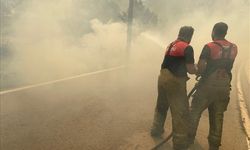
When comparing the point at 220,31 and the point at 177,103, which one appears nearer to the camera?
the point at 220,31

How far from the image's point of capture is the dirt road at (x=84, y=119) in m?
6.18

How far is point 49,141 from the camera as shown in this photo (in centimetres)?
611

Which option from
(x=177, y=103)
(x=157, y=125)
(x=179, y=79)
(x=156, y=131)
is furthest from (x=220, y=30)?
(x=156, y=131)

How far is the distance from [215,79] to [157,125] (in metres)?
1.45

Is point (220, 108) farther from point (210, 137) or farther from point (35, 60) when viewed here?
point (35, 60)

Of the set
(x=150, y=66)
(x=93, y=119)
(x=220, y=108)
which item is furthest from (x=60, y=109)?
(x=150, y=66)

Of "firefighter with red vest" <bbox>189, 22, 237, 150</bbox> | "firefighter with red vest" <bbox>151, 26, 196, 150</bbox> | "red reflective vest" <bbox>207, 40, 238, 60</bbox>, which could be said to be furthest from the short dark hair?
"firefighter with red vest" <bbox>151, 26, 196, 150</bbox>

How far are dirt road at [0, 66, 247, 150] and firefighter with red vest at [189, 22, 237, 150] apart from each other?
722 mm

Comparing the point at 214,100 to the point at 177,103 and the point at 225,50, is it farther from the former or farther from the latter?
the point at 225,50

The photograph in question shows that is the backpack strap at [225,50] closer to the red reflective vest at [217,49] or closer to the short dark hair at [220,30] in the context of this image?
the red reflective vest at [217,49]

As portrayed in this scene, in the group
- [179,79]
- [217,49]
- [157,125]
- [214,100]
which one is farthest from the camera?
[157,125]

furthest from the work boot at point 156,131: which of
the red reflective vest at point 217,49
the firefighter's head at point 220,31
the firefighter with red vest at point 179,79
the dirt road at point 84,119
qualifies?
the firefighter's head at point 220,31

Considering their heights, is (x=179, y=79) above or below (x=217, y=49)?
below

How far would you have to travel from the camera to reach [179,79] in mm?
5754
